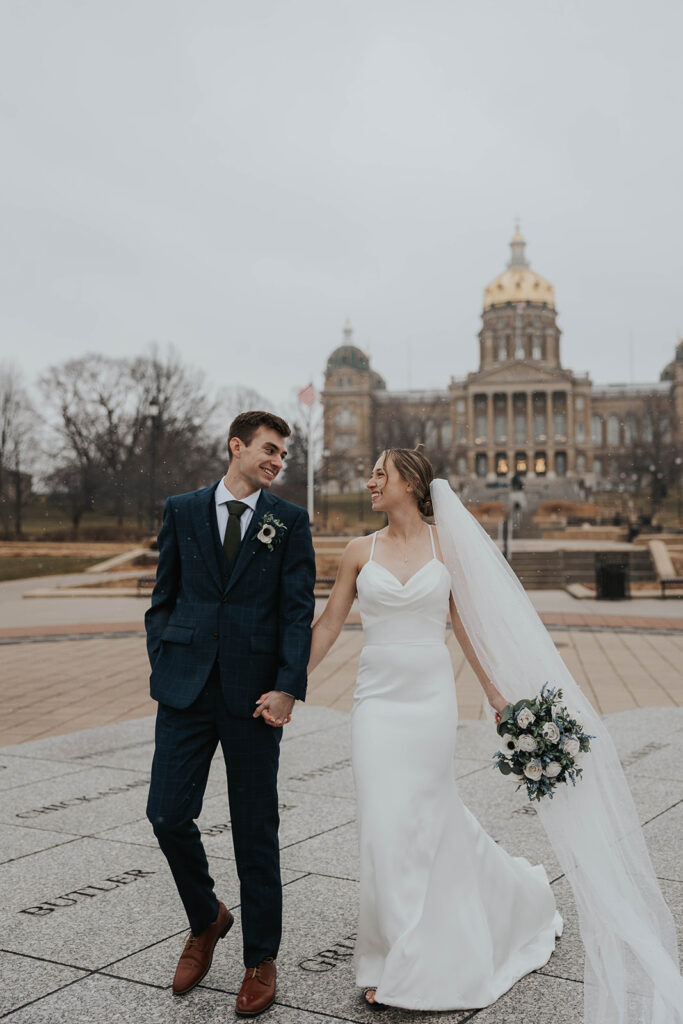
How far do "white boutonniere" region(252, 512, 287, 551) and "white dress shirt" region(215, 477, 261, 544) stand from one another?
6 centimetres

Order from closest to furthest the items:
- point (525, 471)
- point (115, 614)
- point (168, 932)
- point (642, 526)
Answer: point (168, 932), point (115, 614), point (642, 526), point (525, 471)

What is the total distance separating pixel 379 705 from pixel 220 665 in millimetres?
626

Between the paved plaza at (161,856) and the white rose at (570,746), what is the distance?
2.84 feet

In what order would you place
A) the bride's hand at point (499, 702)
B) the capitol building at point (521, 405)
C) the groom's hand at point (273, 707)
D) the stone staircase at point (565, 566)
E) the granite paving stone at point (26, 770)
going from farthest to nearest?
the capitol building at point (521, 405)
the stone staircase at point (565, 566)
the granite paving stone at point (26, 770)
the bride's hand at point (499, 702)
the groom's hand at point (273, 707)

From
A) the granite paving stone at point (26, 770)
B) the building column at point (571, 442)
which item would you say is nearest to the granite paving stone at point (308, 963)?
the granite paving stone at point (26, 770)

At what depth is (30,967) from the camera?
389 centimetres

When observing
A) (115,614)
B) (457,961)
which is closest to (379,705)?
(457,961)

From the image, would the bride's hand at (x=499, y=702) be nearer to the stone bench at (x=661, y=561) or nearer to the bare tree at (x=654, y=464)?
the stone bench at (x=661, y=561)

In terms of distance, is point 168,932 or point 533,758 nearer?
point 533,758

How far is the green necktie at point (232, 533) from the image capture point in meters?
3.82

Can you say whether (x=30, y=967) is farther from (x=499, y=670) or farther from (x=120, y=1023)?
(x=499, y=670)

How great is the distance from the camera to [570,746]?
12.3 ft

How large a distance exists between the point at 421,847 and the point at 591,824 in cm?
70

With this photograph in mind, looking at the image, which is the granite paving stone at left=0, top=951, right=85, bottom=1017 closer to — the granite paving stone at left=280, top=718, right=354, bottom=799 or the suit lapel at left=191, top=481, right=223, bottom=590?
the suit lapel at left=191, top=481, right=223, bottom=590
